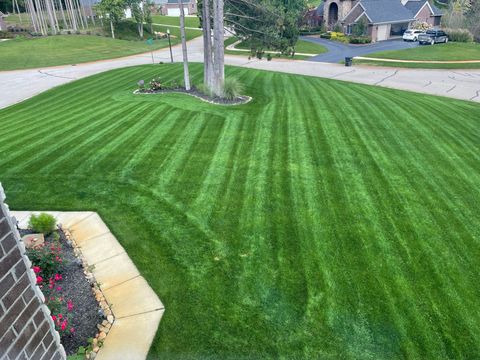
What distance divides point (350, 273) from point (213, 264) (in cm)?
256

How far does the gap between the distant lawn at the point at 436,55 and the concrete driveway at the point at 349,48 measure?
108 inches

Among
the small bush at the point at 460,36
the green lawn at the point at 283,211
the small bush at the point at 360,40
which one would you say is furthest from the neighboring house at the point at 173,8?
the green lawn at the point at 283,211

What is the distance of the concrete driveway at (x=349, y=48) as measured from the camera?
37.5 m

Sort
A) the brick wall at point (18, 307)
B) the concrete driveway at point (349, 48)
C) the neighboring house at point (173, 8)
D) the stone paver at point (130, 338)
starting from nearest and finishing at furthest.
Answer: the brick wall at point (18, 307) < the stone paver at point (130, 338) < the concrete driveway at point (349, 48) < the neighboring house at point (173, 8)

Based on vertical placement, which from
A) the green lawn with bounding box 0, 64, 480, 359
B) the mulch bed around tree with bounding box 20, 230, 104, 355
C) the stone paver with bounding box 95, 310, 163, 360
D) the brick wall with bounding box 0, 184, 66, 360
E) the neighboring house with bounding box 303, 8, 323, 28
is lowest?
the stone paver with bounding box 95, 310, 163, 360

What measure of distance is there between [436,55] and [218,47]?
91.1ft

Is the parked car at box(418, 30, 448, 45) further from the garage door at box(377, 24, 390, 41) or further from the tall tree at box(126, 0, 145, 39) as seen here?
the tall tree at box(126, 0, 145, 39)

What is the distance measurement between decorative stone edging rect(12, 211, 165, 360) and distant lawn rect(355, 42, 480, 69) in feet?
104

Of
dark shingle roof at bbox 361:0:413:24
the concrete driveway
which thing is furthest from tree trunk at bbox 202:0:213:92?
dark shingle roof at bbox 361:0:413:24

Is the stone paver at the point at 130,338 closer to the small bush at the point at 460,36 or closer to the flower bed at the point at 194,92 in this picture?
the flower bed at the point at 194,92

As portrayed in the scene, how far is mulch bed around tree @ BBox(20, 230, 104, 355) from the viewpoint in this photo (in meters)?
5.46

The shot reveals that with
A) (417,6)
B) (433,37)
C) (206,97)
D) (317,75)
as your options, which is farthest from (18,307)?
(417,6)

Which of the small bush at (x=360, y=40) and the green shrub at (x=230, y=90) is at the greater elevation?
the small bush at (x=360, y=40)

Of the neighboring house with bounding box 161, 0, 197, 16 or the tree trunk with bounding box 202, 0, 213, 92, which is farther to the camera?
the neighboring house with bounding box 161, 0, 197, 16
